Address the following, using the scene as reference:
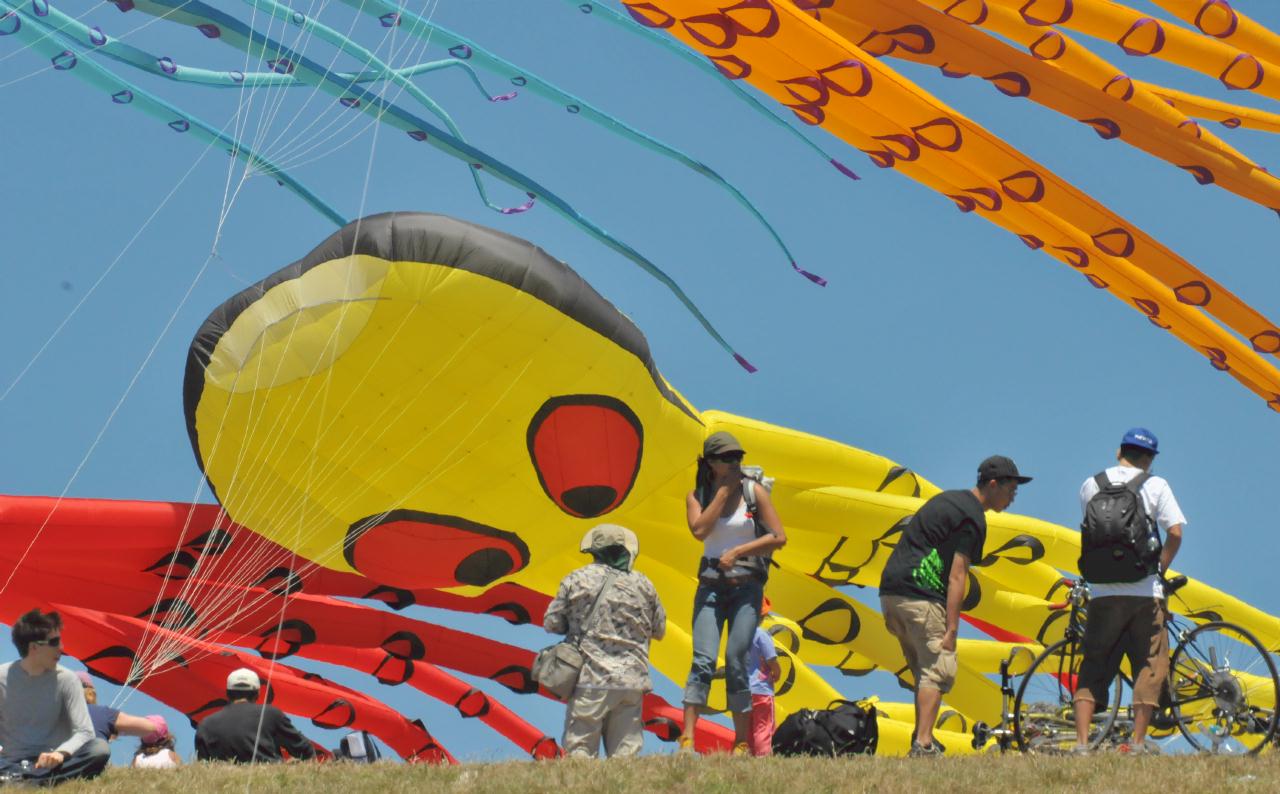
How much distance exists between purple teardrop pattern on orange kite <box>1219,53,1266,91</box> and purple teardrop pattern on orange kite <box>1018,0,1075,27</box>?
183 cm

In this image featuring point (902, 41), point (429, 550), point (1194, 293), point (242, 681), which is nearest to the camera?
point (242, 681)

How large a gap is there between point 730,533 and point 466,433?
499cm

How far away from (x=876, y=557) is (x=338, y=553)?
16.1 feet

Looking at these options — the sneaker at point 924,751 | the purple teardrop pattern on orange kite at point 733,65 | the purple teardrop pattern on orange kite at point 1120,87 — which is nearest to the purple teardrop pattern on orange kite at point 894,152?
the purple teardrop pattern on orange kite at point 733,65

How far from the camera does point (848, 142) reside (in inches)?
470

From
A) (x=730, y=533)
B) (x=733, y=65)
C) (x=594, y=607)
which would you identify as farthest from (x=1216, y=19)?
(x=594, y=607)

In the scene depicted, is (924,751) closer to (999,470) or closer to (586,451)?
(999,470)

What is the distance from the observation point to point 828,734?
8.99m

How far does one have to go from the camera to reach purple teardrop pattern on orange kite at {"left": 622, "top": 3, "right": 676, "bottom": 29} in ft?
34.3

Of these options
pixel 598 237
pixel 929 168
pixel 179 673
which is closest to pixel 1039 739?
pixel 929 168

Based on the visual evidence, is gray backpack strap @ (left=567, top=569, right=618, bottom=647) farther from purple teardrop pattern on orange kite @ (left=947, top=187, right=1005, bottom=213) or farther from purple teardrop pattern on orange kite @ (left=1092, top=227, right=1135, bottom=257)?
purple teardrop pattern on orange kite @ (left=1092, top=227, right=1135, bottom=257)

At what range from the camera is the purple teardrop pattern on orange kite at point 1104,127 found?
1205cm

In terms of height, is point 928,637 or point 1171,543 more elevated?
point 1171,543

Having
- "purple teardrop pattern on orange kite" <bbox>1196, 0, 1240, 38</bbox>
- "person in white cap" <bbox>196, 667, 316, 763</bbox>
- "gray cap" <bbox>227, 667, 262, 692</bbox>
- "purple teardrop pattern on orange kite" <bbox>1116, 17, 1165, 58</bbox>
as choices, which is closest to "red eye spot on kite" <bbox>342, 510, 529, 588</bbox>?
"gray cap" <bbox>227, 667, 262, 692</bbox>
